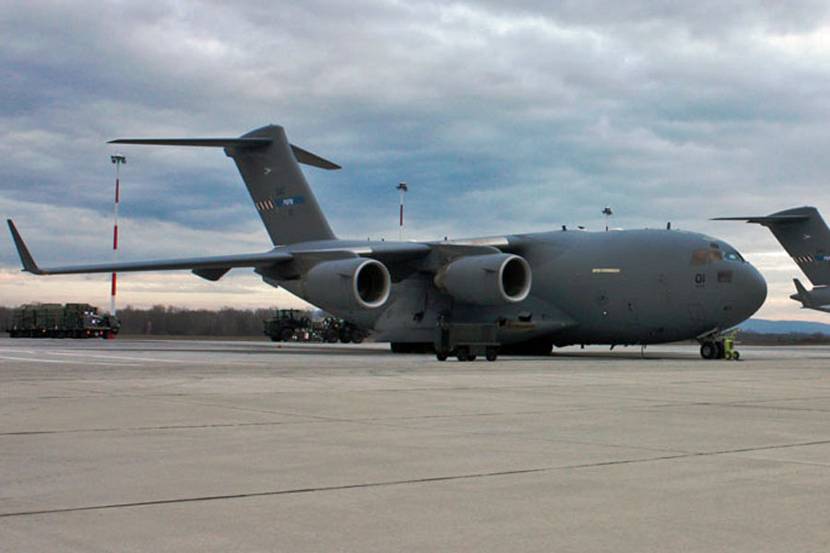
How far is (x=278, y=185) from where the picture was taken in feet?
112

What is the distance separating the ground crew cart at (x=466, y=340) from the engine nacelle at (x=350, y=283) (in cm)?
336

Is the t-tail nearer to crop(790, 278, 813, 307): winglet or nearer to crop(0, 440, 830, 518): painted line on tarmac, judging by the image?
crop(790, 278, 813, 307): winglet

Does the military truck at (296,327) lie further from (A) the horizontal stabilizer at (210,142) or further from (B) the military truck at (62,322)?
(A) the horizontal stabilizer at (210,142)

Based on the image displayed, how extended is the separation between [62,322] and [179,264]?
120 ft

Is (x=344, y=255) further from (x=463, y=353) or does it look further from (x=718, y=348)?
(x=718, y=348)

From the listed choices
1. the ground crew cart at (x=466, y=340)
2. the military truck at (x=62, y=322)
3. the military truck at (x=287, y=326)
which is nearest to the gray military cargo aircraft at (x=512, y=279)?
the ground crew cart at (x=466, y=340)

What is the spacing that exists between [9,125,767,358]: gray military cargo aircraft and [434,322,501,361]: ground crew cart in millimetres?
2747

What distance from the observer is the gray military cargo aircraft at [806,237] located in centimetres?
4050

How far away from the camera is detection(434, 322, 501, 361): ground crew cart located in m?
24.4

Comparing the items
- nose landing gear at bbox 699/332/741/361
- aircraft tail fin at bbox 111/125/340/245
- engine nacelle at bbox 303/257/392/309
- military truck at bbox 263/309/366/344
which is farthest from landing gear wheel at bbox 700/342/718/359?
military truck at bbox 263/309/366/344

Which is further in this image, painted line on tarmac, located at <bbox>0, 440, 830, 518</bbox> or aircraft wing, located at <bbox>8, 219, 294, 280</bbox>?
aircraft wing, located at <bbox>8, 219, 294, 280</bbox>

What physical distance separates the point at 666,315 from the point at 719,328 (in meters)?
1.48

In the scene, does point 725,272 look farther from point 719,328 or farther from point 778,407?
point 778,407

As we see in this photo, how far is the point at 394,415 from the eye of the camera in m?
9.57
